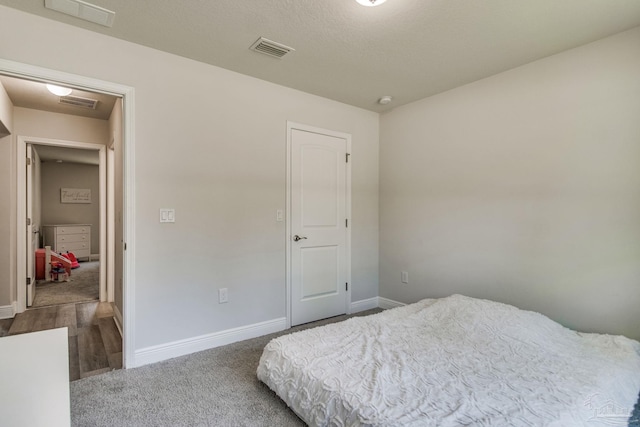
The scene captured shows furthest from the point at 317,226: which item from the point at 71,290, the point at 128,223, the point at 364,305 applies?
the point at 71,290

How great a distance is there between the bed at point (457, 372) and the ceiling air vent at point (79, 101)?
10.5ft

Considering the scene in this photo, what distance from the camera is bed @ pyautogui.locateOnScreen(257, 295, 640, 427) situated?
1350mm

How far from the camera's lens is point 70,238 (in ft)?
24.1

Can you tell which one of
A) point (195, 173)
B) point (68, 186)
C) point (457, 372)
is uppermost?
point (68, 186)

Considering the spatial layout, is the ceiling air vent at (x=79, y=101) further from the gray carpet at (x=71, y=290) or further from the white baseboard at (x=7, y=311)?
the gray carpet at (x=71, y=290)

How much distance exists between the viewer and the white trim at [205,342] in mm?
2475

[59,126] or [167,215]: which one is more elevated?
[59,126]

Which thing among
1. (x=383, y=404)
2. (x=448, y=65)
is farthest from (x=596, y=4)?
(x=383, y=404)

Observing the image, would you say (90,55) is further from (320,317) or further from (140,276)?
(320,317)

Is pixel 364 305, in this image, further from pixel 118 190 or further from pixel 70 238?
pixel 70 238

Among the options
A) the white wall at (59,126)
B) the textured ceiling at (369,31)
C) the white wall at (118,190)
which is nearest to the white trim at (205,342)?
the white wall at (118,190)

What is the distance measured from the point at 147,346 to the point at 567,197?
3.42m

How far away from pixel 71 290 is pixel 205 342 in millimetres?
3431

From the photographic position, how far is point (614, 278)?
2.24m
